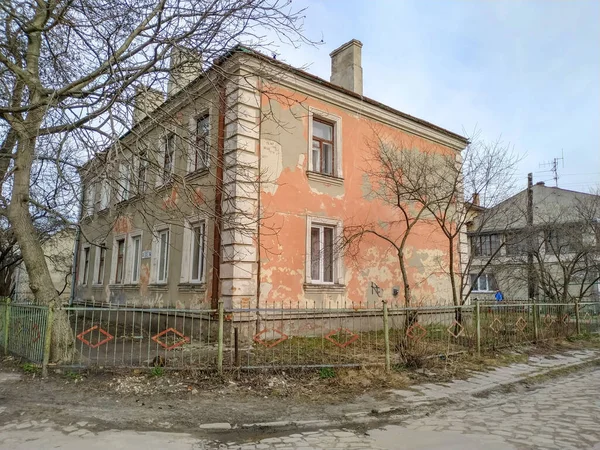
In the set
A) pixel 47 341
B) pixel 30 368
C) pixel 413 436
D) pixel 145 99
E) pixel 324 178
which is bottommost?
pixel 413 436

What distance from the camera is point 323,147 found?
12992mm

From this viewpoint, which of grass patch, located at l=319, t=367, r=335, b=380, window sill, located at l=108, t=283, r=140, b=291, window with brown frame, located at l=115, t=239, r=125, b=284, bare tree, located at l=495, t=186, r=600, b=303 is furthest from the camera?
window with brown frame, located at l=115, t=239, r=125, b=284

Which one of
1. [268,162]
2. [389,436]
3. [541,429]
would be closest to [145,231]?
[268,162]

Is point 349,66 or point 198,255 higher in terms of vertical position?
point 349,66

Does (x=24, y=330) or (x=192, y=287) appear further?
(x=192, y=287)

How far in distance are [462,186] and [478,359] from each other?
16.5 feet

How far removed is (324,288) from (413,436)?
7.10m

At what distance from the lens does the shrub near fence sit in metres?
7.50

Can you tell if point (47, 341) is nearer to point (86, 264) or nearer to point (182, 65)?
point (182, 65)

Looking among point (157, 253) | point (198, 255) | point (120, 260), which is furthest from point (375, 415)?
point (120, 260)

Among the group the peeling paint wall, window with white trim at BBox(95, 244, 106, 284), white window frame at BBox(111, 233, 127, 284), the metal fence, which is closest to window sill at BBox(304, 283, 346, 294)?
the peeling paint wall

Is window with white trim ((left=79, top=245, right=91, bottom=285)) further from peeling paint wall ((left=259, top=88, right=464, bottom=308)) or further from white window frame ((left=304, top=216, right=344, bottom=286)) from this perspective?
white window frame ((left=304, top=216, right=344, bottom=286))

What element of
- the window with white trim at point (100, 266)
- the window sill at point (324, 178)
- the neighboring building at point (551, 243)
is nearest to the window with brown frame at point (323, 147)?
the window sill at point (324, 178)

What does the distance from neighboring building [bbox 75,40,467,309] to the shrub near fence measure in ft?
2.18
